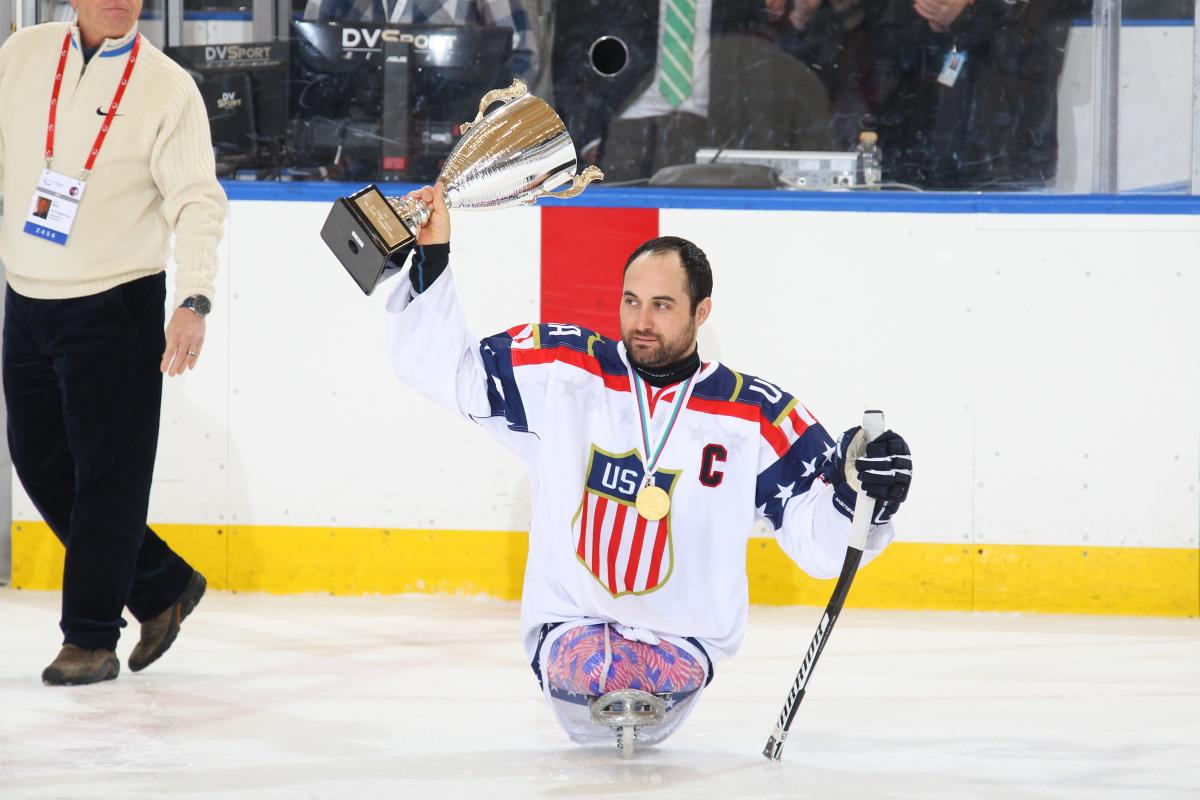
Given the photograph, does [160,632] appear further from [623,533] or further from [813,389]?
[813,389]

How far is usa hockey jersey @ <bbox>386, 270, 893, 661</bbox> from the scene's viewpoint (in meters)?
2.60

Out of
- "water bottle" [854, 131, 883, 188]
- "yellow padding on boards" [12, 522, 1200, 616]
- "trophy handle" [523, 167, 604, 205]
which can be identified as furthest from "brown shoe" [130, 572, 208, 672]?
"water bottle" [854, 131, 883, 188]

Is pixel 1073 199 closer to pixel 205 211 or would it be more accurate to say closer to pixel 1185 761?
pixel 1185 761

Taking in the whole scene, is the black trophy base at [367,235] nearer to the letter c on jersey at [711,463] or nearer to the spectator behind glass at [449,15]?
the letter c on jersey at [711,463]

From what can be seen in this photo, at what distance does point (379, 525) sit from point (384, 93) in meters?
1.28

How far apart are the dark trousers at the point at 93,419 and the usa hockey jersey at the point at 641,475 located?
88 centimetres

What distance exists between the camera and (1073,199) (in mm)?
4297

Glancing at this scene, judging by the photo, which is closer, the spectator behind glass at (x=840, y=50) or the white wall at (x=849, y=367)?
the white wall at (x=849, y=367)

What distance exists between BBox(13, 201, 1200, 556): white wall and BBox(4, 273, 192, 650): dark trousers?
1144 mm

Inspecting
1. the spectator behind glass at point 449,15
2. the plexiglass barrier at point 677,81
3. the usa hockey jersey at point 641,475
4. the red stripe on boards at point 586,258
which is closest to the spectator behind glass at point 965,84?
the plexiglass barrier at point 677,81

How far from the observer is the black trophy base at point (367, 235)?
231 cm

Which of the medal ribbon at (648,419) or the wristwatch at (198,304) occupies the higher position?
the wristwatch at (198,304)

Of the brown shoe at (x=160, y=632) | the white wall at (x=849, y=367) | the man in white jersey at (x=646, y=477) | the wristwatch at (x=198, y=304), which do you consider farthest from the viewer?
the white wall at (x=849, y=367)

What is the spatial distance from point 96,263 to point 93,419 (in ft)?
0.99
